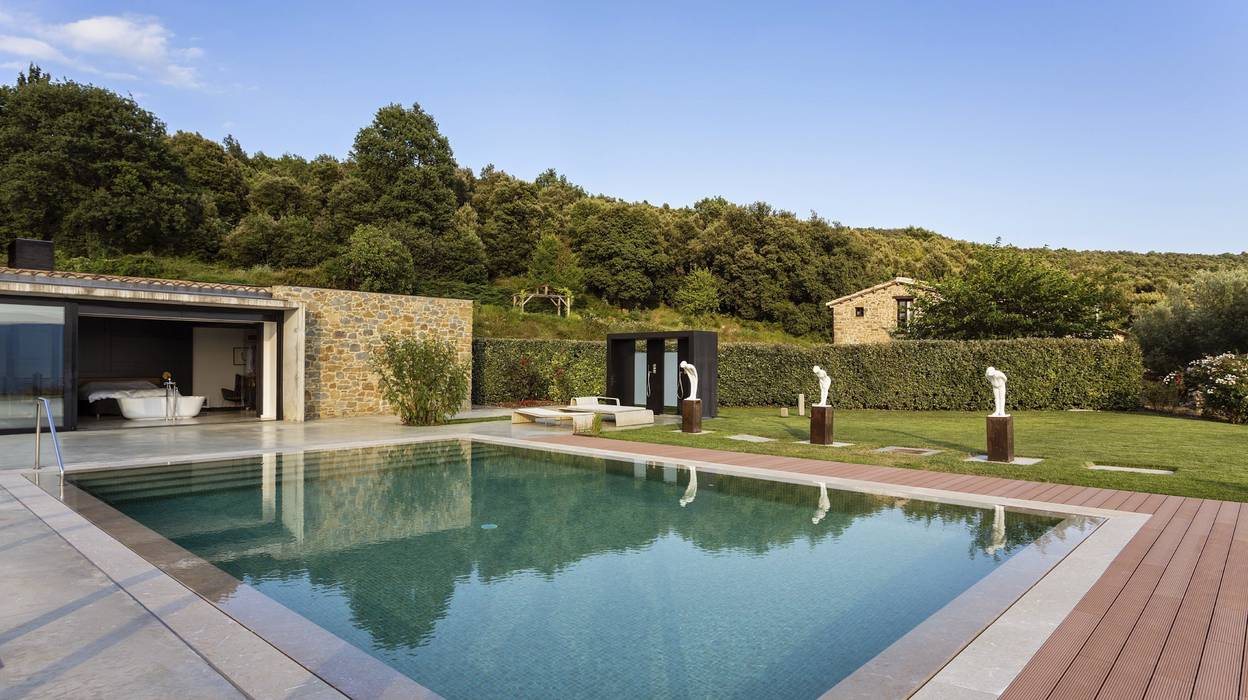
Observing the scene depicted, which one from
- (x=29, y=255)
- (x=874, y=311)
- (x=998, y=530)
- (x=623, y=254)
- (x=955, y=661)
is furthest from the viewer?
(x=623, y=254)

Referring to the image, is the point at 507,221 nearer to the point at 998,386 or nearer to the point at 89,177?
the point at 89,177

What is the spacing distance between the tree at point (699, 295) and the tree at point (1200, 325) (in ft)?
68.4

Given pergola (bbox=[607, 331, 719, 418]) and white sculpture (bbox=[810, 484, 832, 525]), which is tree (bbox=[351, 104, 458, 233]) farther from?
white sculpture (bbox=[810, 484, 832, 525])

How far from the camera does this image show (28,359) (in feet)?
37.2

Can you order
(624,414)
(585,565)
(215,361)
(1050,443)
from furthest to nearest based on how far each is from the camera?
(215,361), (624,414), (1050,443), (585,565)

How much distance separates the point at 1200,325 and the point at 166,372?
2691 centimetres

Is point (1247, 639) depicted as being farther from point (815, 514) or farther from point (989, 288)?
point (989, 288)

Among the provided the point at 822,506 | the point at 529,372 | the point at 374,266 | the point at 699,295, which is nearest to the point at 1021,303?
the point at 529,372

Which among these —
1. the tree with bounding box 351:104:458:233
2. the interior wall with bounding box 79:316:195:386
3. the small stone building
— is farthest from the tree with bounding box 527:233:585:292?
the interior wall with bounding box 79:316:195:386

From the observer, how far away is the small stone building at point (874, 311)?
106ft

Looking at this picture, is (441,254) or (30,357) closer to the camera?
(30,357)

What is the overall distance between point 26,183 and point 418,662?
33746 mm

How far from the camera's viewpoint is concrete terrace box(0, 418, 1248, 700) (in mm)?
2697

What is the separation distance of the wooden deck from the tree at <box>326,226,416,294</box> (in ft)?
85.8
